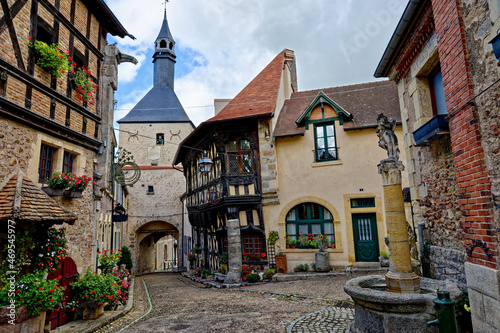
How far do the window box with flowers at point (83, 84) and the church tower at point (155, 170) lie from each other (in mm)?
13160

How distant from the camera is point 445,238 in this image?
523 centimetres

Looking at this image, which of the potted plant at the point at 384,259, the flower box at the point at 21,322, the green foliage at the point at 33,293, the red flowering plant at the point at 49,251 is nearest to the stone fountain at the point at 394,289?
the green foliage at the point at 33,293

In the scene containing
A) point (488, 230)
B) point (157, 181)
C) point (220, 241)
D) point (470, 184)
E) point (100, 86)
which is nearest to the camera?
point (488, 230)

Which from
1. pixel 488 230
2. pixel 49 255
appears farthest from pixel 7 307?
pixel 488 230

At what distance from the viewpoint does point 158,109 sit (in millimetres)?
27453

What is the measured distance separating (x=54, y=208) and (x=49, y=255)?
0.83m

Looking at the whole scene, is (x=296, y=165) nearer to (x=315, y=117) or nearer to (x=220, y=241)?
(x=315, y=117)

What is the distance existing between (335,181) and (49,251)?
902 centimetres

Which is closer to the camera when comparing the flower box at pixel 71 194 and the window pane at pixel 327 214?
the flower box at pixel 71 194

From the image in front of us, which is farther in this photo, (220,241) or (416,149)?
(220,241)

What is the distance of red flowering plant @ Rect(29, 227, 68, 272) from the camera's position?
224 inches

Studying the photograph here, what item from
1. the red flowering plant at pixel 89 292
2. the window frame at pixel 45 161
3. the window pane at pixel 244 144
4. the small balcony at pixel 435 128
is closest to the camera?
the small balcony at pixel 435 128

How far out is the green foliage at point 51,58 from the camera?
248 inches

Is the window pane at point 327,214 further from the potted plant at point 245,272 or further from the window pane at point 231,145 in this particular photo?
the window pane at point 231,145
